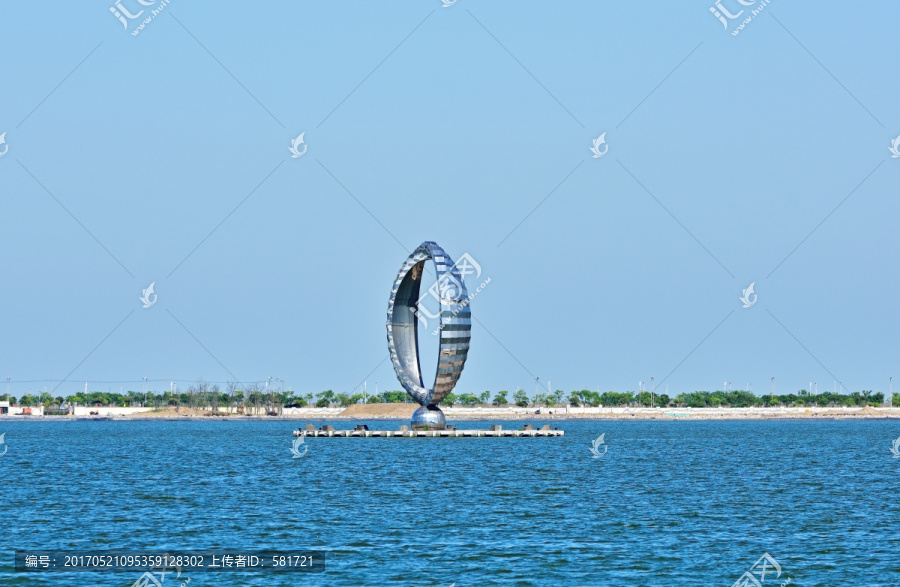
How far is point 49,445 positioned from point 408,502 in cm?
8231

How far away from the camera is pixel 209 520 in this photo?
50719 mm

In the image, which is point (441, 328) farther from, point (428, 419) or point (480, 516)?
point (480, 516)

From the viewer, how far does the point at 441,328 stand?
106 meters

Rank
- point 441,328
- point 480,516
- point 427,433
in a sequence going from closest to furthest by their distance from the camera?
1. point 480,516
2. point 441,328
3. point 427,433

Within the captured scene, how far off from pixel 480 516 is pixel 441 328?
53.9m

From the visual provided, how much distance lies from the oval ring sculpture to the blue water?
16.1m

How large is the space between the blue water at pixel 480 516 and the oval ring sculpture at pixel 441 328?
16073 mm

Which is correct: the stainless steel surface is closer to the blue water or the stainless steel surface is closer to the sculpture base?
the sculpture base

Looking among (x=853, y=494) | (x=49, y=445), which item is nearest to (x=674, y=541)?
(x=853, y=494)

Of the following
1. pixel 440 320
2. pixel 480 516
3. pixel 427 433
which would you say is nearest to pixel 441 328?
pixel 440 320

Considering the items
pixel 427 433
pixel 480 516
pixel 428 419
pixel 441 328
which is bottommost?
pixel 480 516

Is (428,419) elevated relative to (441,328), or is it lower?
lower

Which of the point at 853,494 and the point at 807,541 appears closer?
the point at 807,541

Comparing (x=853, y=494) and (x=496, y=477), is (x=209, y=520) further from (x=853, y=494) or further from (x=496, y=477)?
(x=853, y=494)
